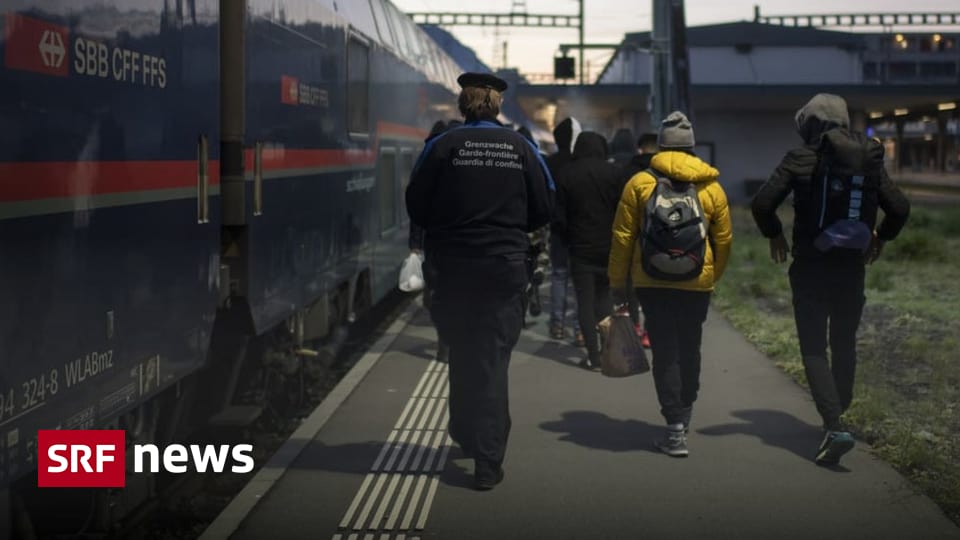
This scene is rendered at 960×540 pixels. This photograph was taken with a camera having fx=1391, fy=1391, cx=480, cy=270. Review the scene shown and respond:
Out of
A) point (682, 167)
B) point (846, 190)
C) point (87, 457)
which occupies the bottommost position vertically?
point (87, 457)

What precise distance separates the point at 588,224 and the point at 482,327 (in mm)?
3947

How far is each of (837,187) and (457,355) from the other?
2.03 m

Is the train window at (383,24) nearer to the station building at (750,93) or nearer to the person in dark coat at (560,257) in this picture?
the person in dark coat at (560,257)

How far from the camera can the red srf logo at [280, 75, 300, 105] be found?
7562 millimetres

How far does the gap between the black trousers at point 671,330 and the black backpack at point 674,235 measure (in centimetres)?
16

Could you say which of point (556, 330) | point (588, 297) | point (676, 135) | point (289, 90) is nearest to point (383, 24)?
point (556, 330)

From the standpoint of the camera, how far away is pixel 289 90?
7.76m

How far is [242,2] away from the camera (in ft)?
21.9

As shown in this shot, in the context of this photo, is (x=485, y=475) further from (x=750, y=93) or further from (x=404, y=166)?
(x=750, y=93)

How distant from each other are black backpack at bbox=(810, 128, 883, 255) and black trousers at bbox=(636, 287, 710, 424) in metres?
0.72

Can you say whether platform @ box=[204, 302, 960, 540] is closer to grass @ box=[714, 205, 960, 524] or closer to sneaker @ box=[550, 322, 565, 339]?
grass @ box=[714, 205, 960, 524]

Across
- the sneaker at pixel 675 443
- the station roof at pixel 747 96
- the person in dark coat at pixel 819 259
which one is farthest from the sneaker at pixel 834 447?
the station roof at pixel 747 96

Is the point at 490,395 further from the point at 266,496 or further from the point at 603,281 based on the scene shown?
the point at 603,281

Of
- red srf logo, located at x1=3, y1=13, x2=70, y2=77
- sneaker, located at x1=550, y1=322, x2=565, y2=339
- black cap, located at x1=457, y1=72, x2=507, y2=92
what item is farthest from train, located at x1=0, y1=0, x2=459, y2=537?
sneaker, located at x1=550, y1=322, x2=565, y2=339
